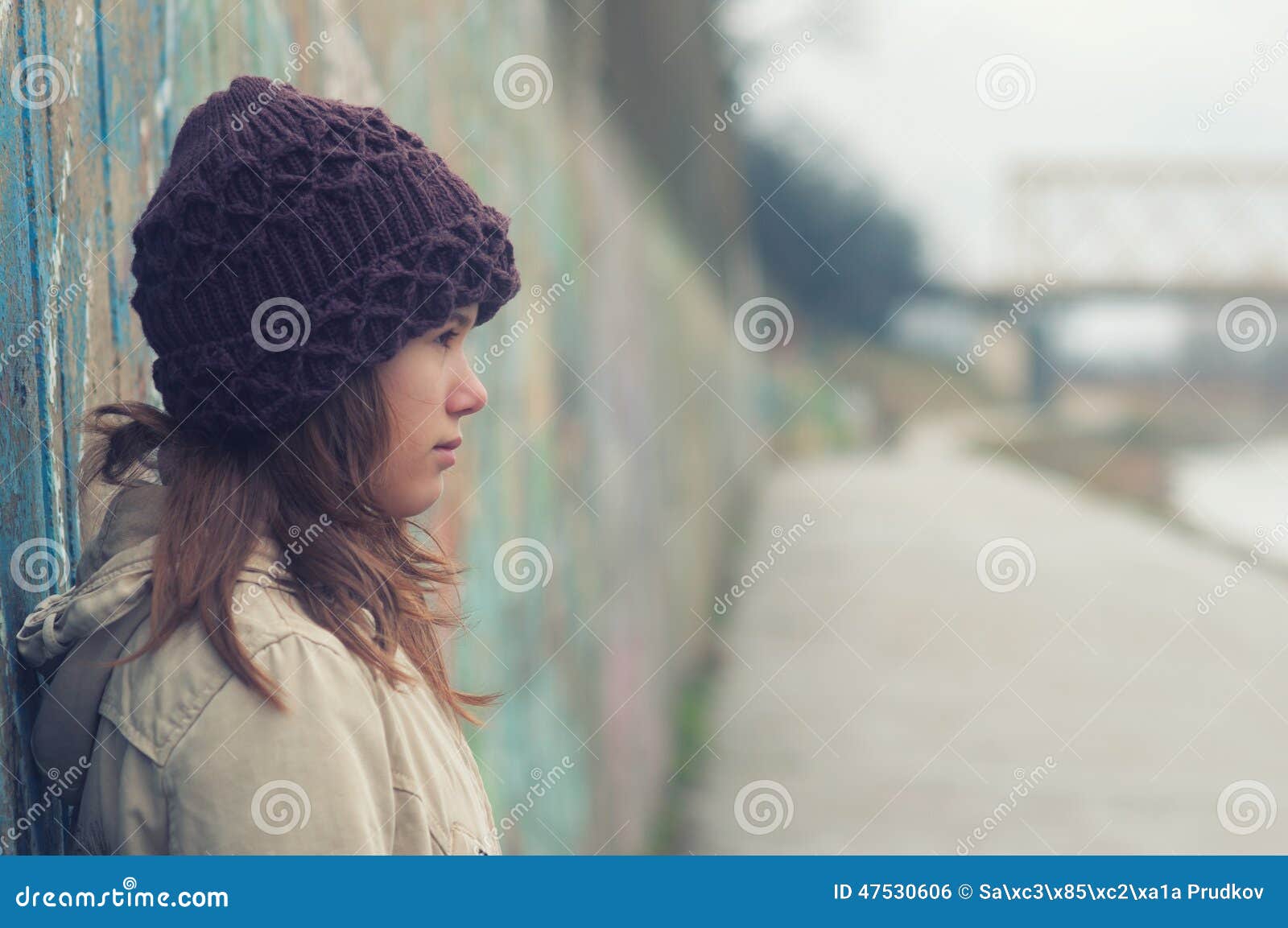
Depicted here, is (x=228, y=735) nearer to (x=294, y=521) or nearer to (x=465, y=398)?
(x=294, y=521)

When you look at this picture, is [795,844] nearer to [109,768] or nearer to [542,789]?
[542,789]

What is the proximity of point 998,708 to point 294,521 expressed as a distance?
7.59 m

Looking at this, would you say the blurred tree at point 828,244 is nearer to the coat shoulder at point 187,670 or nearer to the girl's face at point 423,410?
the girl's face at point 423,410

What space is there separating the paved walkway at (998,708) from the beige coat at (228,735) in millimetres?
4200

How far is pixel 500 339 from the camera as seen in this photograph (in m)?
3.24

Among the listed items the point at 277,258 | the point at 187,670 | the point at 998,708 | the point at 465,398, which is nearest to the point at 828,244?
the point at 998,708

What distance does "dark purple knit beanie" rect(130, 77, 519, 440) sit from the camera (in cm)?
135

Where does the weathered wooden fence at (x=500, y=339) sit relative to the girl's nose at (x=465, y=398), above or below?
above

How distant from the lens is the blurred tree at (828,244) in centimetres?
2219

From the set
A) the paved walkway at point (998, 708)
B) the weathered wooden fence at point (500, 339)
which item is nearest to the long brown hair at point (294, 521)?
the weathered wooden fence at point (500, 339)

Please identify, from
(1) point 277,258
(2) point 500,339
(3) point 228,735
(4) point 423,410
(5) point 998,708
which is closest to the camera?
(3) point 228,735

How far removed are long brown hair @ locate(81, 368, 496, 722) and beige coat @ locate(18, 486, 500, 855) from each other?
3 centimetres

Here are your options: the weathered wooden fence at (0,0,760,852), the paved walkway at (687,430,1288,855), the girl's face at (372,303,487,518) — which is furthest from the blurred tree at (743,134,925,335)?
the girl's face at (372,303,487,518)

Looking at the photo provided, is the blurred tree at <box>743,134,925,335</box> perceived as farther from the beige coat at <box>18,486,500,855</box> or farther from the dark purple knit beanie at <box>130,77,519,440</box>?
the beige coat at <box>18,486,500,855</box>
